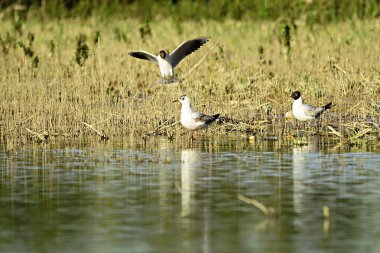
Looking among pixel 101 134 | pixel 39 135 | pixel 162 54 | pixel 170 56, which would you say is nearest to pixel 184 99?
pixel 101 134

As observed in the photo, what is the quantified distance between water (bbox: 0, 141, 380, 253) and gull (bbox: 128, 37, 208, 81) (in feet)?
14.1

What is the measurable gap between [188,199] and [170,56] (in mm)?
8435

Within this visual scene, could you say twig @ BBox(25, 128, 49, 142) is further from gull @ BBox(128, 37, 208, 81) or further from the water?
gull @ BBox(128, 37, 208, 81)

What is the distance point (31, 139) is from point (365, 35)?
9.60 m

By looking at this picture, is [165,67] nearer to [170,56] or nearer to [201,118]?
[170,56]

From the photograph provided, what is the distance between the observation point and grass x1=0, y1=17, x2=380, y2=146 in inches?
531

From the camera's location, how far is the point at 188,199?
8.46m

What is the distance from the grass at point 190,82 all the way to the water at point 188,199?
1.47 m

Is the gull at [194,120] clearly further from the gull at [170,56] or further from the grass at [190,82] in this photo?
the gull at [170,56]

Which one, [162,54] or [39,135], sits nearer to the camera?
[39,135]

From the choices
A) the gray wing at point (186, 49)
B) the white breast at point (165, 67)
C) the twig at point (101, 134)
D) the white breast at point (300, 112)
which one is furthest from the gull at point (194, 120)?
the gray wing at point (186, 49)

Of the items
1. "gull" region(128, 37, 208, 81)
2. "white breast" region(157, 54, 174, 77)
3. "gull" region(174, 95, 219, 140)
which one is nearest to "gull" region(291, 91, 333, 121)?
"gull" region(174, 95, 219, 140)

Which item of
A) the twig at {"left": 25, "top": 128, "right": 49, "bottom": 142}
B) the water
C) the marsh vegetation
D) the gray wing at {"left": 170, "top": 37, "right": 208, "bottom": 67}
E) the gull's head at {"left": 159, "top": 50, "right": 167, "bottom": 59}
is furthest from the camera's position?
the gray wing at {"left": 170, "top": 37, "right": 208, "bottom": 67}

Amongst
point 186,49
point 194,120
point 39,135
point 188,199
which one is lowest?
point 188,199
